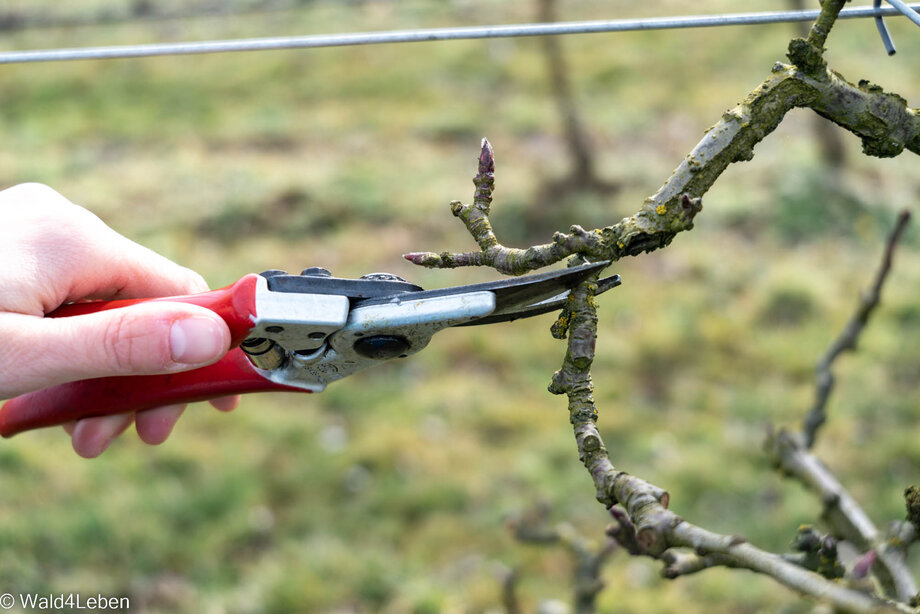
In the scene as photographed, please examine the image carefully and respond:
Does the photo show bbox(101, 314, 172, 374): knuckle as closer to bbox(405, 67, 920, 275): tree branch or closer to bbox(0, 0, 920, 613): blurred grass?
bbox(405, 67, 920, 275): tree branch

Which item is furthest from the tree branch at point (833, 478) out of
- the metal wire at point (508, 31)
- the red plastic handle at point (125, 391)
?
the red plastic handle at point (125, 391)

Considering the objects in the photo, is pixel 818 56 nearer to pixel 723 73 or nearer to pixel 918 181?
pixel 918 181

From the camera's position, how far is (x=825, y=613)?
97 cm

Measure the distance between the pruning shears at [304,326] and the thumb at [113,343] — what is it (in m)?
0.06

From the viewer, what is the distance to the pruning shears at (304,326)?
3.89ft

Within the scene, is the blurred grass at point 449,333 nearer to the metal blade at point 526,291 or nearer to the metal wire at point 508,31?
the metal blade at point 526,291

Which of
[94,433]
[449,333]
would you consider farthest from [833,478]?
[449,333]

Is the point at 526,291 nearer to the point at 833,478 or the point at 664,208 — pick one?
the point at 664,208

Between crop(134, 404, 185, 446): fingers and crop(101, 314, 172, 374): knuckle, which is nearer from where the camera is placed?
crop(101, 314, 172, 374): knuckle

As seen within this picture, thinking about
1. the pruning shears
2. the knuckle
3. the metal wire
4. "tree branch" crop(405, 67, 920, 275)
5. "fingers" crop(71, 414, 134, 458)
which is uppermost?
the metal wire

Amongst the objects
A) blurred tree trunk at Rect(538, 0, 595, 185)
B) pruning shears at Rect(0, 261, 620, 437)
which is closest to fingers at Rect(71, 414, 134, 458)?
pruning shears at Rect(0, 261, 620, 437)

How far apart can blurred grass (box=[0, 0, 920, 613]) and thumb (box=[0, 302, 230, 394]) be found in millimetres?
1783

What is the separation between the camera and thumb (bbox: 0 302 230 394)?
130 centimetres

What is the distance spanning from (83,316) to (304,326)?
0.39 metres
